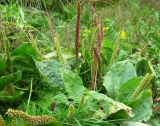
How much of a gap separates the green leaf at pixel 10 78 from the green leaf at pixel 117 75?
1.69ft

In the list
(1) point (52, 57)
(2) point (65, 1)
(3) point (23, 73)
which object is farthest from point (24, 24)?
(2) point (65, 1)

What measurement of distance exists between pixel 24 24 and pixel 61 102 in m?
1.49

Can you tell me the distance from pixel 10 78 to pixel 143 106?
76 centimetres

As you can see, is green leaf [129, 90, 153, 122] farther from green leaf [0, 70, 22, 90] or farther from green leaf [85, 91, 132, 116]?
green leaf [0, 70, 22, 90]

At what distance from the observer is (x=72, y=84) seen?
2430 millimetres

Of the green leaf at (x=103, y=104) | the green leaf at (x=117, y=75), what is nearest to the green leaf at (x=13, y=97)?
the green leaf at (x=103, y=104)

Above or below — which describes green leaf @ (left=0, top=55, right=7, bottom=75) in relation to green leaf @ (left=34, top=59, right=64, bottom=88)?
above

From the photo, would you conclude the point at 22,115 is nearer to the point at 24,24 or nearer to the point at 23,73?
the point at 23,73

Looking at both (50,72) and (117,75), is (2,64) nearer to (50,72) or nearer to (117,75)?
(50,72)

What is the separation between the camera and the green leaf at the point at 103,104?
88.2 inches

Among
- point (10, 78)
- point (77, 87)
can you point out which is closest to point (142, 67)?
point (77, 87)

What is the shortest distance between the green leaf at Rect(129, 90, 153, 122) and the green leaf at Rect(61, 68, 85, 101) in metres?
0.30

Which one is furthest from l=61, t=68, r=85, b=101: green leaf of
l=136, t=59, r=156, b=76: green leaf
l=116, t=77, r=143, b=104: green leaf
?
l=136, t=59, r=156, b=76: green leaf

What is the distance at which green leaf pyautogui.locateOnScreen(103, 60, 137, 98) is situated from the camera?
8.34 ft
